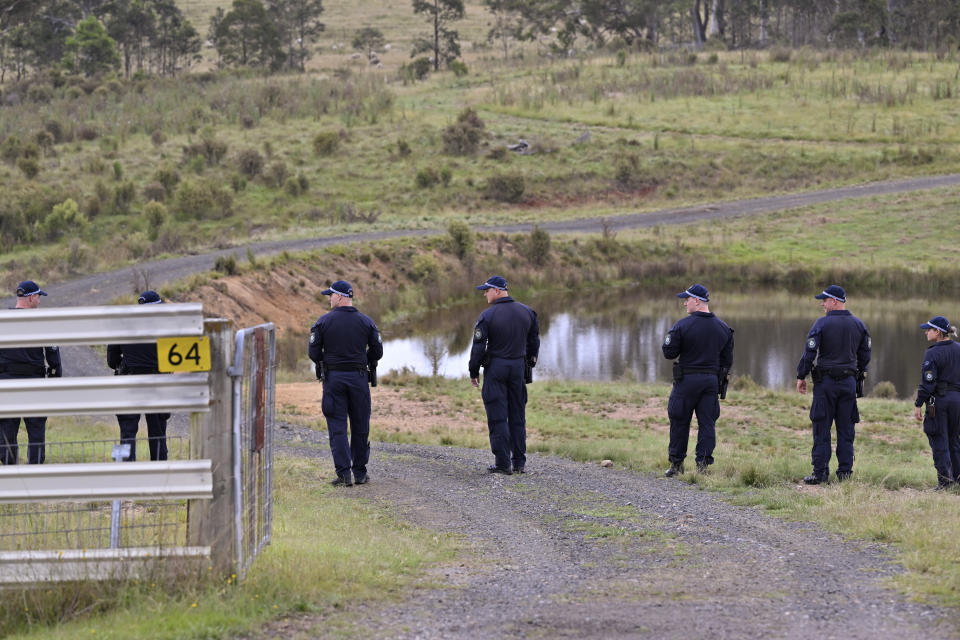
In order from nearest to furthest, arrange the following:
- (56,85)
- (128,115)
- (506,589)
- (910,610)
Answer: (910,610)
(506,589)
(128,115)
(56,85)

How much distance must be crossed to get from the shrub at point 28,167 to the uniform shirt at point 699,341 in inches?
1504

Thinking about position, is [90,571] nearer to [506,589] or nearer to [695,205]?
[506,589]

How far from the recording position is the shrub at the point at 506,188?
46.2m

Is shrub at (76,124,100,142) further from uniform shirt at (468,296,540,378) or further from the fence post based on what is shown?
the fence post

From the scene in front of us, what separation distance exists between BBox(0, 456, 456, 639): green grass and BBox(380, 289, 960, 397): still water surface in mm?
17521

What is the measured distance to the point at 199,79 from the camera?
225 ft

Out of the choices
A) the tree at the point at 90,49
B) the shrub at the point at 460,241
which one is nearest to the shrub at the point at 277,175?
the shrub at the point at 460,241

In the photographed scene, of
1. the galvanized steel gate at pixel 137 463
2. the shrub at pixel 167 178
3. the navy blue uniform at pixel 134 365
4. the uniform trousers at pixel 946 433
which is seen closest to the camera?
the galvanized steel gate at pixel 137 463

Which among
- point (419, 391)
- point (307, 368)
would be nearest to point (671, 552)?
point (419, 391)

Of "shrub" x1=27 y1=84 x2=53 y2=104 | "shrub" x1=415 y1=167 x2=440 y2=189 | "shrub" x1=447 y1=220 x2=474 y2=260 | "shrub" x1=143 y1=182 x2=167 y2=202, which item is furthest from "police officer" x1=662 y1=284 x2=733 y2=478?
"shrub" x1=27 y1=84 x2=53 y2=104

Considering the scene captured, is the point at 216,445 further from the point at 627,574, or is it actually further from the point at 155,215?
the point at 155,215

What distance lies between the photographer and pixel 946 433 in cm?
1151

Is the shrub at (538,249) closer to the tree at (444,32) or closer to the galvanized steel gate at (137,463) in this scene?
the galvanized steel gate at (137,463)

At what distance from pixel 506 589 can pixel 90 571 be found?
7.97 ft
